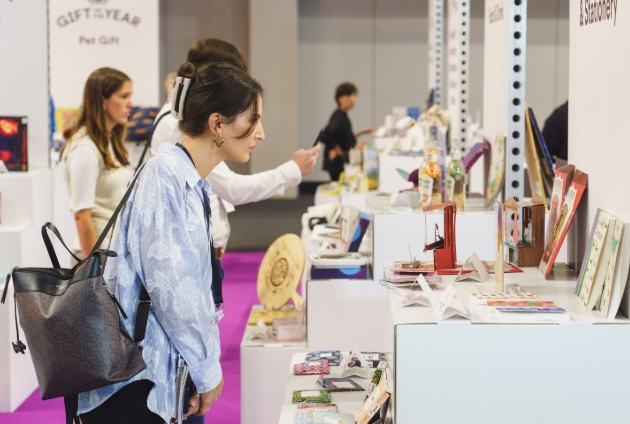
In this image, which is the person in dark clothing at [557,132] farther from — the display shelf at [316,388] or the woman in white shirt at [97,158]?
the display shelf at [316,388]

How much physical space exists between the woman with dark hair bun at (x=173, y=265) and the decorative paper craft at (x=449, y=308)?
1.58ft

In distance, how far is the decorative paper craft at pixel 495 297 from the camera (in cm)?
178

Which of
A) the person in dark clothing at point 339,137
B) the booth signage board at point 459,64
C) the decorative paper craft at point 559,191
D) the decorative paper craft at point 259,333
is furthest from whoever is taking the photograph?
the person in dark clothing at point 339,137

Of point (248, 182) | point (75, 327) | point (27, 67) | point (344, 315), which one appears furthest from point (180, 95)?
point (27, 67)

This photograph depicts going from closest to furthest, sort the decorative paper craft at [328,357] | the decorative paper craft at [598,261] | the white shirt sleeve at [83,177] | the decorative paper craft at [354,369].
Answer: the decorative paper craft at [598,261], the decorative paper craft at [354,369], the decorative paper craft at [328,357], the white shirt sleeve at [83,177]

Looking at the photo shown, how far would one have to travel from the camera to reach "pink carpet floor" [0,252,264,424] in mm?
3775

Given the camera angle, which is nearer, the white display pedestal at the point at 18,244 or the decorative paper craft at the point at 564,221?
the decorative paper craft at the point at 564,221

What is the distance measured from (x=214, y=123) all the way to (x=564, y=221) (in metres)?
0.87

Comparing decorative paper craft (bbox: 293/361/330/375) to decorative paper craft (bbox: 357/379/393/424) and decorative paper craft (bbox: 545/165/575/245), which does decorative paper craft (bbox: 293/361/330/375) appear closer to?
decorative paper craft (bbox: 357/379/393/424)

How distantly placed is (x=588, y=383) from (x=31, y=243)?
3093 mm

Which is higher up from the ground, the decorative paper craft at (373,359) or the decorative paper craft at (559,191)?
the decorative paper craft at (559,191)

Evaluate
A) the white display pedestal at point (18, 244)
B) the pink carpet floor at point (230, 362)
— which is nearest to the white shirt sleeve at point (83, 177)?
the white display pedestal at point (18, 244)

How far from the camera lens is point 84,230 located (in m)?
3.66

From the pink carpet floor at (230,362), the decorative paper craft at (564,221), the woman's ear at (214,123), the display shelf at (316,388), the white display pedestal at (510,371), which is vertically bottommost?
the pink carpet floor at (230,362)
